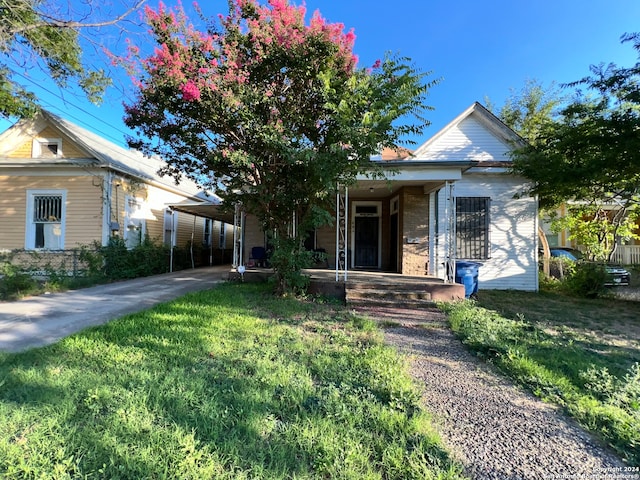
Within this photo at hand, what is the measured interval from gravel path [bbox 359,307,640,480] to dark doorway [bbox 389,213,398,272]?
7195mm

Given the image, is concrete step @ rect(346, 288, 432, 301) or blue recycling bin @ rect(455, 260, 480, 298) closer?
concrete step @ rect(346, 288, 432, 301)

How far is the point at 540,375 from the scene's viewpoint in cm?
349

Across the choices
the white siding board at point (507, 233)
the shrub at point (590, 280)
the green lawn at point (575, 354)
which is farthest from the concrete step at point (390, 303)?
the shrub at point (590, 280)

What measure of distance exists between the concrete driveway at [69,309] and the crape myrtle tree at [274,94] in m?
3.54

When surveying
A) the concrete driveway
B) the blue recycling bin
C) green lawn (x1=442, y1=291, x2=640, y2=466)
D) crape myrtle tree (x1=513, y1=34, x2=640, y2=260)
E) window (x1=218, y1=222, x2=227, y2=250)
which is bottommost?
green lawn (x1=442, y1=291, x2=640, y2=466)

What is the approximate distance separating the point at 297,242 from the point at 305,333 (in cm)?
291

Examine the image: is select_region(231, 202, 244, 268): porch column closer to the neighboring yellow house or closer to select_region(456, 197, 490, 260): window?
the neighboring yellow house

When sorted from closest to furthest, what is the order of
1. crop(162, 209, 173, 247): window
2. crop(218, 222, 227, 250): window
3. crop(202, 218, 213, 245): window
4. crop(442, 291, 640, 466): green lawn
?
crop(442, 291, 640, 466): green lawn, crop(162, 209, 173, 247): window, crop(202, 218, 213, 245): window, crop(218, 222, 227, 250): window

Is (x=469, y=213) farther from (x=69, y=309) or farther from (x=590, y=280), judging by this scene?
(x=69, y=309)

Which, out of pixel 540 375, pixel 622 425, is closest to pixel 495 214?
pixel 540 375

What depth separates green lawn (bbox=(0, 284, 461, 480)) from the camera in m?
2.04

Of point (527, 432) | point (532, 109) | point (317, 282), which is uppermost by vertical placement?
point (532, 109)

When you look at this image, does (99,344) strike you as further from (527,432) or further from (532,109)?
(532,109)

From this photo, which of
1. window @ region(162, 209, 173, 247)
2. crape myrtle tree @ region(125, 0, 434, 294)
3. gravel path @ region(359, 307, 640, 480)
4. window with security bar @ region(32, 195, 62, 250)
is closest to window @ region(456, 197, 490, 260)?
crape myrtle tree @ region(125, 0, 434, 294)
